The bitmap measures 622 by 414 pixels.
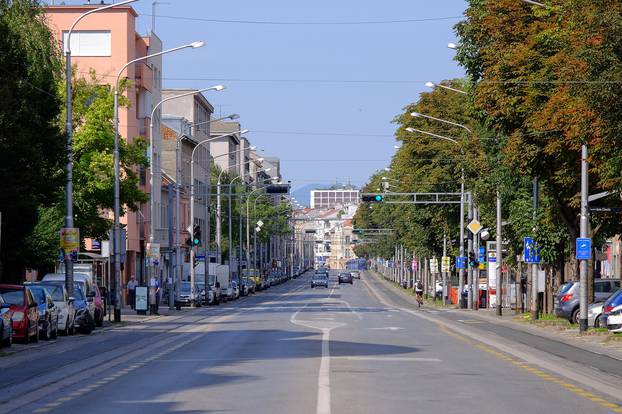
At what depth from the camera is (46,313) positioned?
38125 millimetres

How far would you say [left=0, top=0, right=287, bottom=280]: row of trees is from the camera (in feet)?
133

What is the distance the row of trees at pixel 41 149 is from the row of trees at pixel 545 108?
1431 cm

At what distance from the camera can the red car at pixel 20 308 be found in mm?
35156

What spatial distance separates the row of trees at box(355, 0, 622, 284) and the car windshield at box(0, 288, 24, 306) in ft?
47.4

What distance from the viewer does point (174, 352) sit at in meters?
31.2

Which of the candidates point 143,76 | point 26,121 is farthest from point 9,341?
point 143,76

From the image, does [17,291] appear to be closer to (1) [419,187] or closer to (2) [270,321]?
(2) [270,321]

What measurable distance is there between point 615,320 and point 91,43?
58.4 metres

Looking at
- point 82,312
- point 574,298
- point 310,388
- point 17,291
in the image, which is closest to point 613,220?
point 574,298

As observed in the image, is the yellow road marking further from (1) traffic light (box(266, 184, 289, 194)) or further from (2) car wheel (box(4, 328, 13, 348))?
(1) traffic light (box(266, 184, 289, 194))

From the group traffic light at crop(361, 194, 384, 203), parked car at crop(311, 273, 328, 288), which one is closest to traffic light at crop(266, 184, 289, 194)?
Result: traffic light at crop(361, 194, 384, 203)

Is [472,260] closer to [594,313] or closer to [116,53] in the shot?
[594,313]

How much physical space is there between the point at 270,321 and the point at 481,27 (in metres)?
13.1

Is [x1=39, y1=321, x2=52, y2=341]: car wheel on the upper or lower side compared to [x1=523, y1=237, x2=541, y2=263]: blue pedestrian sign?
lower
